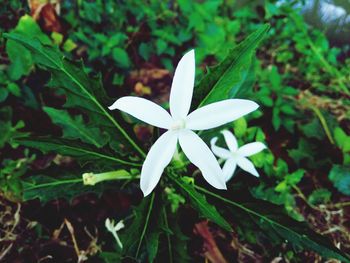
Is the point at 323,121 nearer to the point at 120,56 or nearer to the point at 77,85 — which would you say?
the point at 120,56

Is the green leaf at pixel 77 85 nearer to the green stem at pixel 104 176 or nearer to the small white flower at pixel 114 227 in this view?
the green stem at pixel 104 176

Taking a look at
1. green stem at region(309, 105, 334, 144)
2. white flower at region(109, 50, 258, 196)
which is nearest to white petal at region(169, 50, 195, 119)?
white flower at region(109, 50, 258, 196)

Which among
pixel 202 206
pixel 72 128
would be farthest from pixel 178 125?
pixel 72 128

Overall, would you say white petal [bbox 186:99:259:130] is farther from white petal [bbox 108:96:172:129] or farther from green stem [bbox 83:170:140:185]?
green stem [bbox 83:170:140:185]

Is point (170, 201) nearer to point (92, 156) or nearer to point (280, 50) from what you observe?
point (92, 156)

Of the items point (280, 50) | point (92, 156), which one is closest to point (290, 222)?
point (92, 156)

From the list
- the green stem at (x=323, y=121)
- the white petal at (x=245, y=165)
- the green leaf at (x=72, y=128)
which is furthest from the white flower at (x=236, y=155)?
the green stem at (x=323, y=121)
